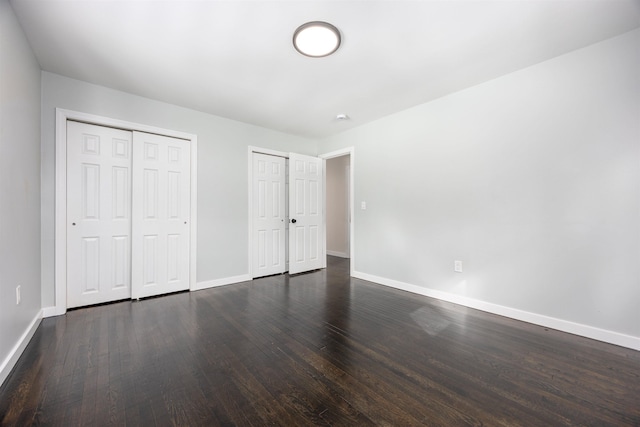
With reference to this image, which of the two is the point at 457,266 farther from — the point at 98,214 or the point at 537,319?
the point at 98,214

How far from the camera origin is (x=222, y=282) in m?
3.78

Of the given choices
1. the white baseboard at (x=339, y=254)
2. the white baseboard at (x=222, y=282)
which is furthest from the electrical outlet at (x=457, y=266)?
the white baseboard at (x=339, y=254)

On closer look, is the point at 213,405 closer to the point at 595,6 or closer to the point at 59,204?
the point at 59,204

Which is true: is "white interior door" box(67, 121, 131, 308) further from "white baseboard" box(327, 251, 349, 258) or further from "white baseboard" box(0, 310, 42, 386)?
"white baseboard" box(327, 251, 349, 258)

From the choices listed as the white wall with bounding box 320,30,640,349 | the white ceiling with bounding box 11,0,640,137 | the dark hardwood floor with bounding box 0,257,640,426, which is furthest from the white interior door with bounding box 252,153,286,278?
the white wall with bounding box 320,30,640,349

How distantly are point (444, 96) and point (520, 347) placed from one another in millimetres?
2750

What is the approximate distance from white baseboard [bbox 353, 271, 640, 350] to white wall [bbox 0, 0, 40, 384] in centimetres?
380

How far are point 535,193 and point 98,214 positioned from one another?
4.70 metres

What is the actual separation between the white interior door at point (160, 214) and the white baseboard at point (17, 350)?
0.90 m

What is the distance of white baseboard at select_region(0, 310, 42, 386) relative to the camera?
A: 1.64 metres

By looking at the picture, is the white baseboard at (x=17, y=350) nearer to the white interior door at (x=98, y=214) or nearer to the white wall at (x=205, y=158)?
the white wall at (x=205, y=158)

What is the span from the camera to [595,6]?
5.85ft

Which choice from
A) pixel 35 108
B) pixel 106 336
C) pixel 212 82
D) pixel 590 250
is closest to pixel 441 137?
pixel 590 250

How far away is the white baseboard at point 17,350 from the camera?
1643 millimetres
